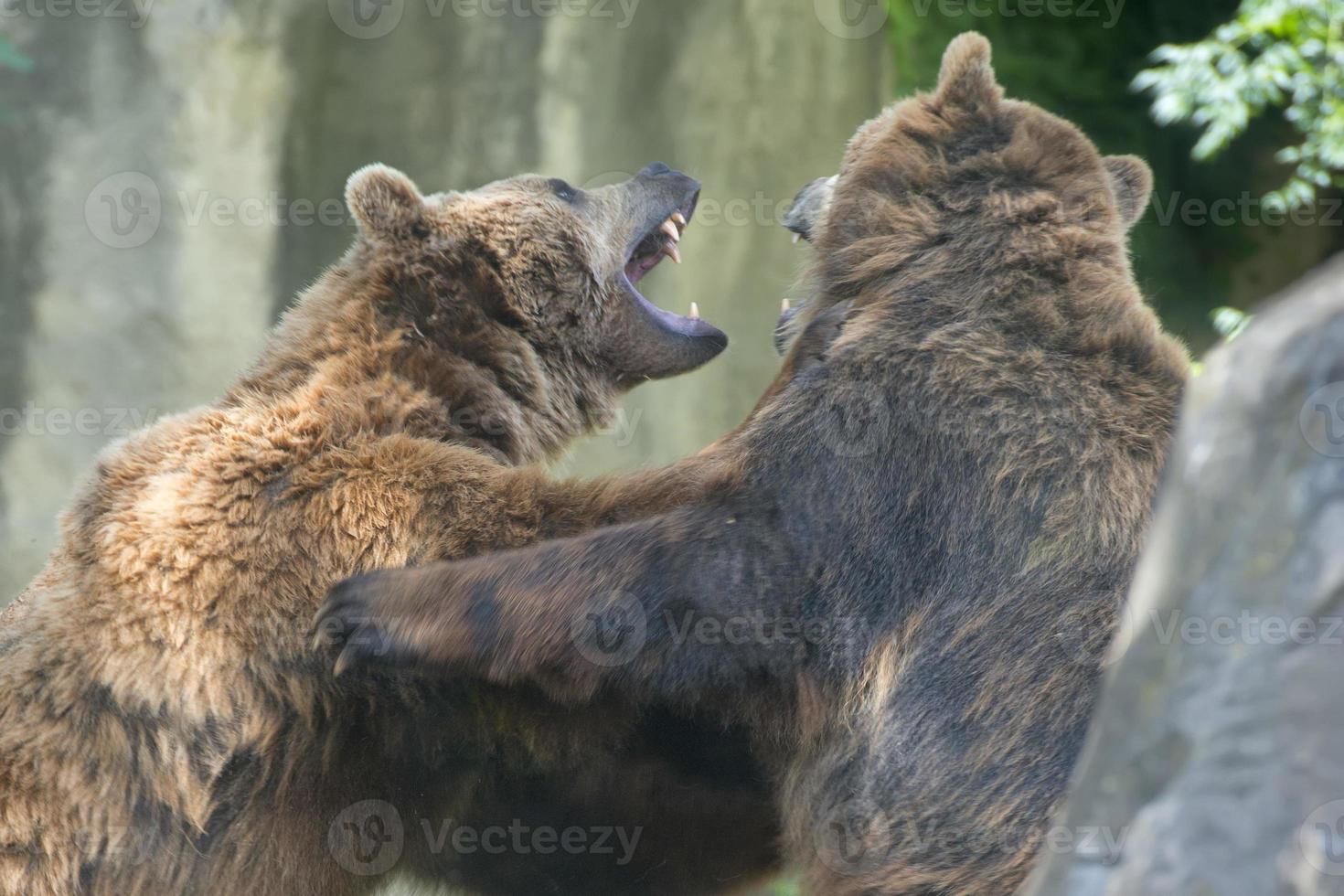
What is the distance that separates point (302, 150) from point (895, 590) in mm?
6012

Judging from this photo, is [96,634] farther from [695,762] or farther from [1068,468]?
[1068,468]

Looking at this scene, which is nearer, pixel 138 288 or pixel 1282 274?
pixel 138 288

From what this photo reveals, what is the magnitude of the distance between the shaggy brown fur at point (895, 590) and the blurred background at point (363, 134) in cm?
365

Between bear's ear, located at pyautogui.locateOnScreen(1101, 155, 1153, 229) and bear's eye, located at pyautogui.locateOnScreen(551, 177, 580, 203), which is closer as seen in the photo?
bear's ear, located at pyautogui.locateOnScreen(1101, 155, 1153, 229)

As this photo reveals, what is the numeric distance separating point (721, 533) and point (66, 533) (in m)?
1.86

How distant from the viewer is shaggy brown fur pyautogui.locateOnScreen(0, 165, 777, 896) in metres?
3.70

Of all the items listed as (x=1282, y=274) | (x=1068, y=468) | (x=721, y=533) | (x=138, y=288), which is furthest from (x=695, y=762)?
(x=1282, y=274)

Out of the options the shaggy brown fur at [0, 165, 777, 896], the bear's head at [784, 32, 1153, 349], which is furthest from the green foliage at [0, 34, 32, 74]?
the bear's head at [784, 32, 1153, 349]

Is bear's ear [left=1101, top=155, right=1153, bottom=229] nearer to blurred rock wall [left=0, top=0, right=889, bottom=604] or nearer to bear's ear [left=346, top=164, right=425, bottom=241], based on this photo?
bear's ear [left=346, top=164, right=425, bottom=241]

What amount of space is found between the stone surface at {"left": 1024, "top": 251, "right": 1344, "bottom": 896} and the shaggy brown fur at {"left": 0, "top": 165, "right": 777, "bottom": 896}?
1698mm

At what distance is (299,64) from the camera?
27.8 ft

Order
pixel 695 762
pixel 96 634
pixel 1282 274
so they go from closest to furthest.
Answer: pixel 96 634, pixel 695 762, pixel 1282 274

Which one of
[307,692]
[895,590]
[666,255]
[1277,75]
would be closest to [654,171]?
[666,255]

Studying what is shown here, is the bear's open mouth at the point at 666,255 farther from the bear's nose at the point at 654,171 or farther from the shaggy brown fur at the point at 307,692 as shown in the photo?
the shaggy brown fur at the point at 307,692
